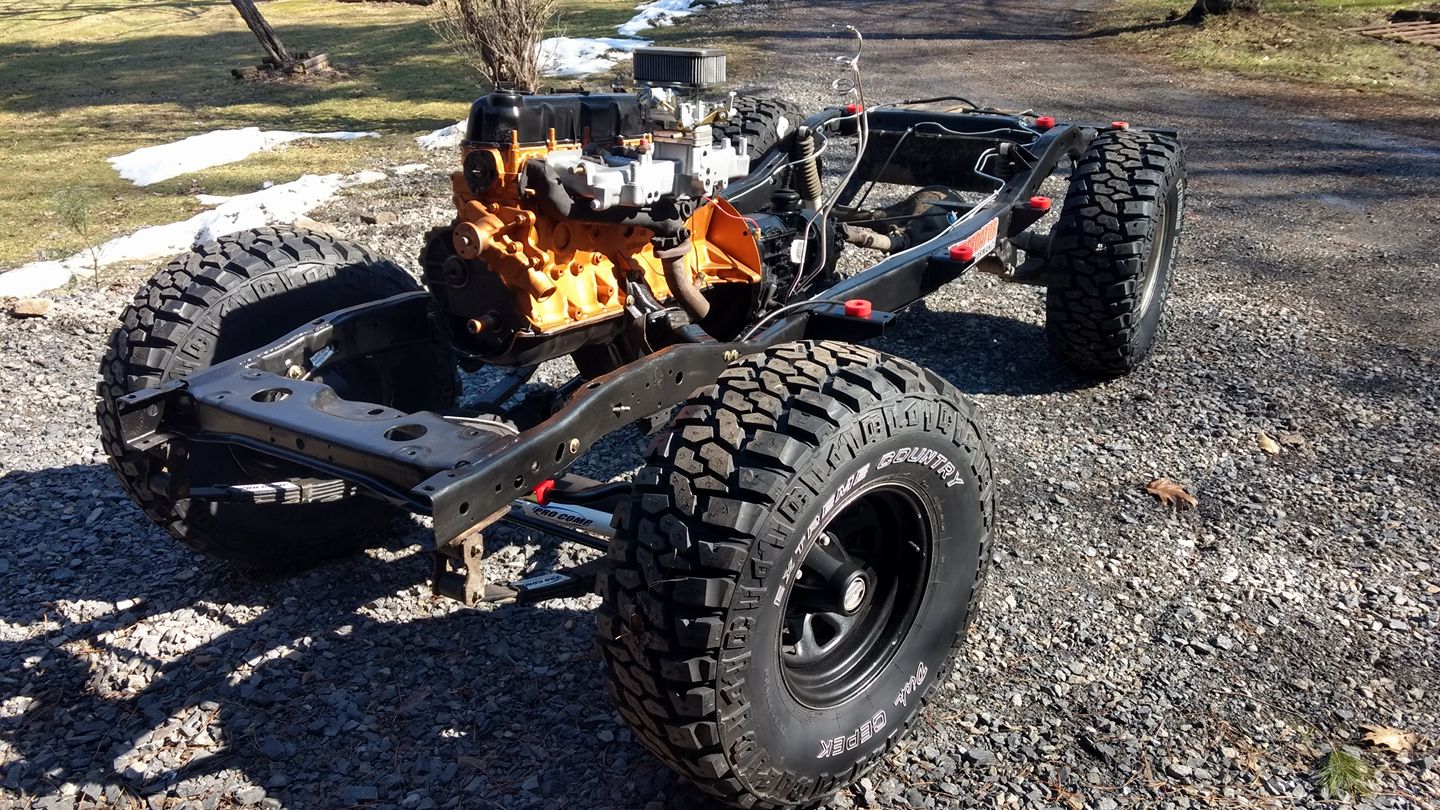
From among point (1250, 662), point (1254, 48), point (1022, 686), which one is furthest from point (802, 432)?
point (1254, 48)

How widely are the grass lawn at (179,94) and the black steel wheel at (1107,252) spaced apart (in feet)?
22.1

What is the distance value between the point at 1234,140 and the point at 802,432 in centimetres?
991

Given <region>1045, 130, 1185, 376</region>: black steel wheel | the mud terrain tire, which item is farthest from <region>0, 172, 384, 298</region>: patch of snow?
<region>1045, 130, 1185, 376</region>: black steel wheel

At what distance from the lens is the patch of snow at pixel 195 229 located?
7121 mm

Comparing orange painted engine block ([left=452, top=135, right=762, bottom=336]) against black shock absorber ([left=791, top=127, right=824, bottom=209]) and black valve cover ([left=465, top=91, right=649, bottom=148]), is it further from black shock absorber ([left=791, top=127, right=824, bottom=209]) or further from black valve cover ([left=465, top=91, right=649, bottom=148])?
black shock absorber ([left=791, top=127, right=824, bottom=209])

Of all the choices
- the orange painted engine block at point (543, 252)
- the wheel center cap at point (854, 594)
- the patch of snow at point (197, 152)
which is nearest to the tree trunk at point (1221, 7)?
the patch of snow at point (197, 152)

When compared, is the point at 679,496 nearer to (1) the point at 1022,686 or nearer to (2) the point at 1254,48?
(1) the point at 1022,686

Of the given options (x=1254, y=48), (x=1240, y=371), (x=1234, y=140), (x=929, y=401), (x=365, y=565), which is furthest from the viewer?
(x=1254, y=48)

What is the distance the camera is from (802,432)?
104 inches

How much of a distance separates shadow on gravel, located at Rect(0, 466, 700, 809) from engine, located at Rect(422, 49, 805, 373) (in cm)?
96

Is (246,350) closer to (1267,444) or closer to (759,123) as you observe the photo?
(759,123)

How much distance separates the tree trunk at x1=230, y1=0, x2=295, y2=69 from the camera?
46.8ft

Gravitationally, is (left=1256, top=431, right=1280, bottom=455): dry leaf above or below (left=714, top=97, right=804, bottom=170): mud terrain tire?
below

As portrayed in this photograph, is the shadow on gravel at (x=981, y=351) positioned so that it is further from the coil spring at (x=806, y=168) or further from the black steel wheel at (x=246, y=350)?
the black steel wheel at (x=246, y=350)
